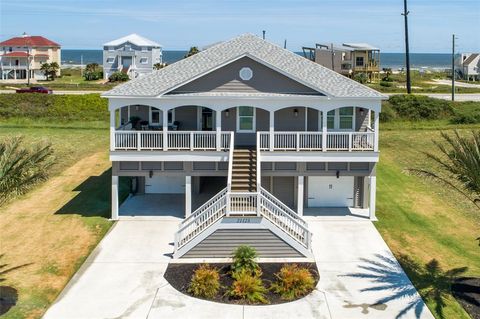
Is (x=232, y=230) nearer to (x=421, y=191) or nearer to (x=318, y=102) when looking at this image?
(x=318, y=102)

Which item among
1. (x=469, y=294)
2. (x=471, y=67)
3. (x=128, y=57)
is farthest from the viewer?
(x=471, y=67)

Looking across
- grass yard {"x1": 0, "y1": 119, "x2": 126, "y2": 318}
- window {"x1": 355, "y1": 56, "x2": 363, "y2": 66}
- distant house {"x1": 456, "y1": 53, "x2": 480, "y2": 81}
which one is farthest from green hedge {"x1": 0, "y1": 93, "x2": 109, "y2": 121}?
distant house {"x1": 456, "y1": 53, "x2": 480, "y2": 81}

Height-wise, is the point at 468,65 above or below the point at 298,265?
above

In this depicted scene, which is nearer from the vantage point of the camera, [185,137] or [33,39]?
[185,137]

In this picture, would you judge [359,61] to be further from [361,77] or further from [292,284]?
[292,284]

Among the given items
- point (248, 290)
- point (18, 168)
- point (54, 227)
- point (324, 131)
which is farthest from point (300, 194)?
point (18, 168)

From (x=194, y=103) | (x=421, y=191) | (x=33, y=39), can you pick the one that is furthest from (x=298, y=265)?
(x=33, y=39)

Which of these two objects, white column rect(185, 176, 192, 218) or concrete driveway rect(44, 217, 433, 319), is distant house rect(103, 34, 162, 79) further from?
concrete driveway rect(44, 217, 433, 319)
